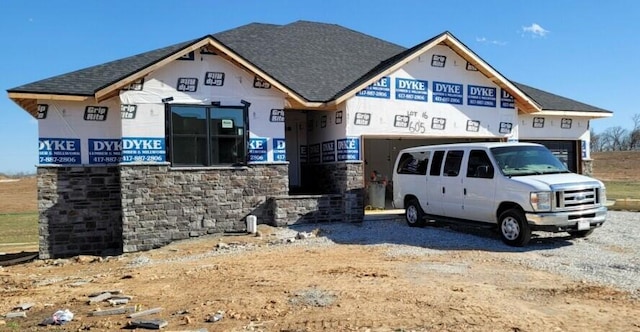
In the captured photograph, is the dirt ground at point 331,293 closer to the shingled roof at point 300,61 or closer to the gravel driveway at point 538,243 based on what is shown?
the gravel driveway at point 538,243

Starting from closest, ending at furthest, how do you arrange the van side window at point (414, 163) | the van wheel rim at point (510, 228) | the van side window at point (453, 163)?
the van wheel rim at point (510, 228) < the van side window at point (453, 163) < the van side window at point (414, 163)

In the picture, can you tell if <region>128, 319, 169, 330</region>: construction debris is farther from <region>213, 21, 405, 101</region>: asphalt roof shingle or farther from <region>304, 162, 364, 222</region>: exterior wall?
<region>213, 21, 405, 101</region>: asphalt roof shingle

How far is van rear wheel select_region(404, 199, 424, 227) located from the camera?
13.5m

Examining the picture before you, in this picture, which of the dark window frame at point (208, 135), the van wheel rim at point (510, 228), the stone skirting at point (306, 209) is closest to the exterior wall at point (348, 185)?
the stone skirting at point (306, 209)

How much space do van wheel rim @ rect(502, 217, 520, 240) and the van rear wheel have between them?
280 centimetres

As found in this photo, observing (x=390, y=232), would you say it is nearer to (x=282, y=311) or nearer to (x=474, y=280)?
(x=474, y=280)

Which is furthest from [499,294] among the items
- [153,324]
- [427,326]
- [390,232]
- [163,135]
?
[163,135]

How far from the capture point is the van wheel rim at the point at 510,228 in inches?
418

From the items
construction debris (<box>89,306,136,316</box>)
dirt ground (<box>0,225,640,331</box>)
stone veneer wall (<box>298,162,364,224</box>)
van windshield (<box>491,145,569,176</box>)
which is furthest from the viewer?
stone veneer wall (<box>298,162,364,224</box>)

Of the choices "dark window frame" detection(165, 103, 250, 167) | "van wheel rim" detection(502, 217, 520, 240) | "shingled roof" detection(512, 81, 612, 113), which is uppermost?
"shingled roof" detection(512, 81, 612, 113)

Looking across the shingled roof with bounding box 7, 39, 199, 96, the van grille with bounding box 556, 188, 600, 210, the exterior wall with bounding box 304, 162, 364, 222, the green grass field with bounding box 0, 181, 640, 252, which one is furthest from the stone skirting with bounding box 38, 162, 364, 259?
the van grille with bounding box 556, 188, 600, 210

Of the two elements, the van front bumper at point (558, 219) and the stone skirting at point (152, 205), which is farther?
the stone skirting at point (152, 205)

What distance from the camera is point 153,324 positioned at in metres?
5.94

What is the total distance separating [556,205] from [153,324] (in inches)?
317
